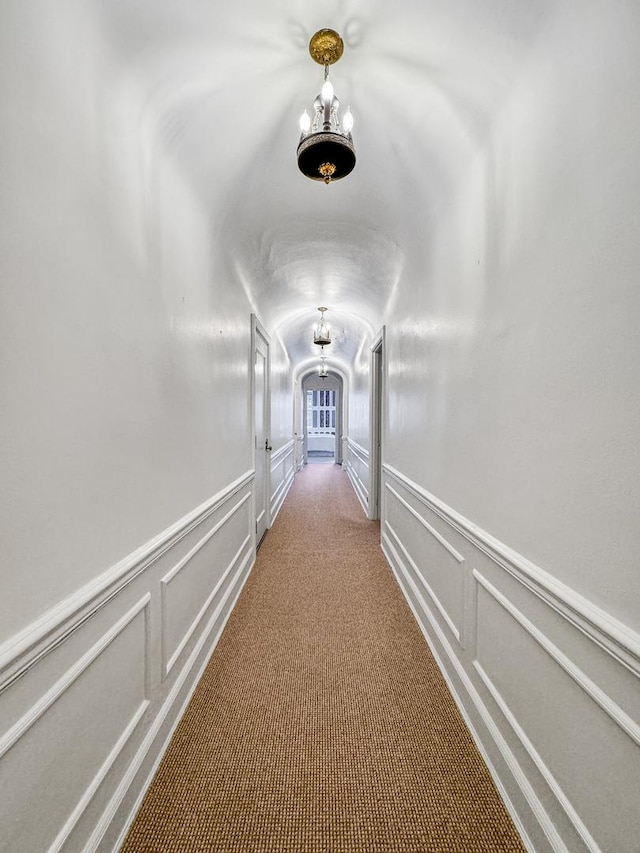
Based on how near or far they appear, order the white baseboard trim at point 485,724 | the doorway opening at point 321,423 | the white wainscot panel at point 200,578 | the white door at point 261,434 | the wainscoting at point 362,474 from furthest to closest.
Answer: the doorway opening at point 321,423
the wainscoting at point 362,474
the white door at point 261,434
the white wainscot panel at point 200,578
the white baseboard trim at point 485,724

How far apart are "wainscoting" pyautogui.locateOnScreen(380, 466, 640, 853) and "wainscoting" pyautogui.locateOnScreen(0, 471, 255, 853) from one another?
1269 mm

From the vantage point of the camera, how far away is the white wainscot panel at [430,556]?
1801 mm

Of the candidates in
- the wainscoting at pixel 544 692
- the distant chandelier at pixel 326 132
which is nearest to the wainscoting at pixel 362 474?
the wainscoting at pixel 544 692

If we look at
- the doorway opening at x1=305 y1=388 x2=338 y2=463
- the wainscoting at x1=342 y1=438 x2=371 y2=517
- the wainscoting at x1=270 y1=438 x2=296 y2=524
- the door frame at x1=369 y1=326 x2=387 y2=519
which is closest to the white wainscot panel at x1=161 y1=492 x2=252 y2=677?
the wainscoting at x1=270 y1=438 x2=296 y2=524

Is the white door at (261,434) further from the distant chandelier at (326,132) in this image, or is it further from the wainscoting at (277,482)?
the distant chandelier at (326,132)

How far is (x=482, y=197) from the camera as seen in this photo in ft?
5.14

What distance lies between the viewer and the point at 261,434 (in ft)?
13.1

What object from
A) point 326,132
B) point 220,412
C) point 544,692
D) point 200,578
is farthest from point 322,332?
point 544,692

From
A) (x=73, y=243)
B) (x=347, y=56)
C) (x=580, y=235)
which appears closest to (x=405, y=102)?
(x=347, y=56)

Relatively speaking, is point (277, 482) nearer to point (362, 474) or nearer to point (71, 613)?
point (362, 474)

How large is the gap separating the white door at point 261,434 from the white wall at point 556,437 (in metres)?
2.28

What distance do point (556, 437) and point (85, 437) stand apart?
1.35 meters

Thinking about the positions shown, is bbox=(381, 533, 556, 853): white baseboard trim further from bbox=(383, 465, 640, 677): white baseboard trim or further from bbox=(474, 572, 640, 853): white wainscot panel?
bbox=(383, 465, 640, 677): white baseboard trim

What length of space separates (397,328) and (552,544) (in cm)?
248
